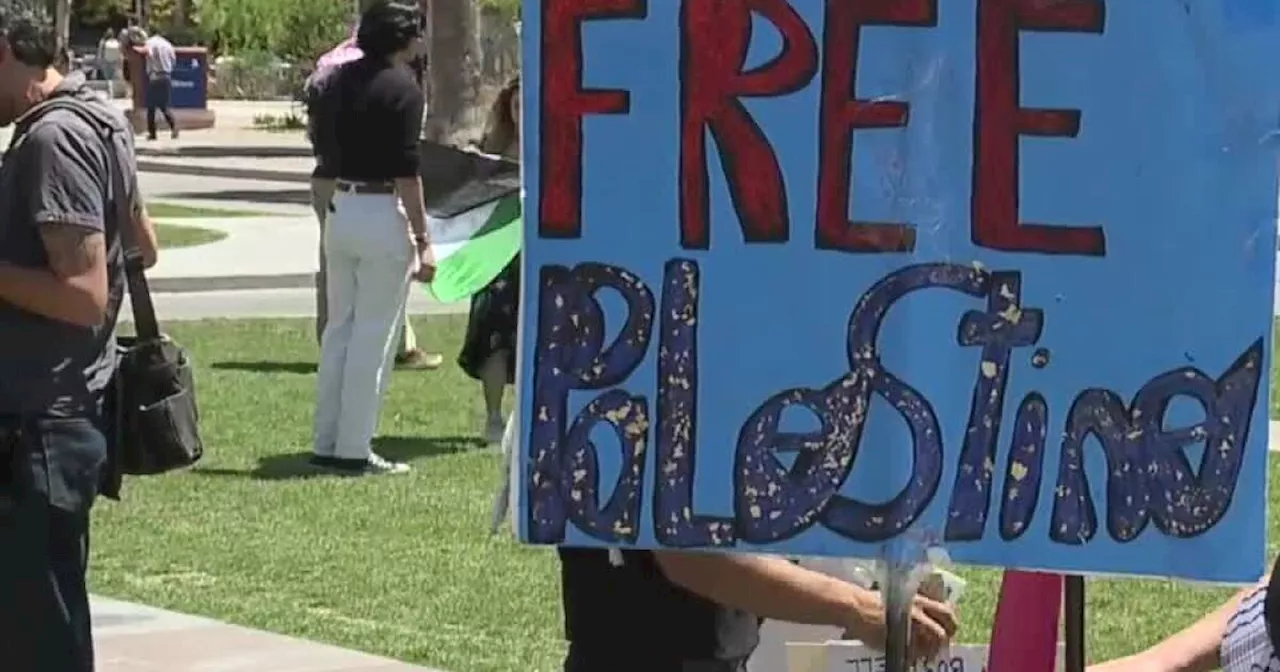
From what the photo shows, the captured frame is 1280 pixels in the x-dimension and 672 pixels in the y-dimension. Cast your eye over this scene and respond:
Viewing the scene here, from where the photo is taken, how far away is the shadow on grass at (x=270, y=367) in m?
13.3

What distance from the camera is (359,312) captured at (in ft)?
32.5

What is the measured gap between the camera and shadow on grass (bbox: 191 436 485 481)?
992cm

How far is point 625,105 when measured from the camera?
9.50 ft

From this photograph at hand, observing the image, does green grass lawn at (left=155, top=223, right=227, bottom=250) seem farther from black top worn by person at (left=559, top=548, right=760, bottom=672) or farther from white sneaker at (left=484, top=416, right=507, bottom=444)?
black top worn by person at (left=559, top=548, right=760, bottom=672)

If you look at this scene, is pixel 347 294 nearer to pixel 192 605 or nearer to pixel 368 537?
pixel 368 537

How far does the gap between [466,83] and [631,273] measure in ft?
61.5

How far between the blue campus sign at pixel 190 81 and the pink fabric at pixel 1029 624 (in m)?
42.5

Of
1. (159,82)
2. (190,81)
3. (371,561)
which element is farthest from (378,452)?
(190,81)

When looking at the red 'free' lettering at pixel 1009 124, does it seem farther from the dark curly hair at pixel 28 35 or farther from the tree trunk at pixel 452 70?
the tree trunk at pixel 452 70

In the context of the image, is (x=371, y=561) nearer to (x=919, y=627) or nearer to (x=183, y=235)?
(x=919, y=627)

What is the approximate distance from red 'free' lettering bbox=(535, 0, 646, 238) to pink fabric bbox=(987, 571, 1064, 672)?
0.82 meters

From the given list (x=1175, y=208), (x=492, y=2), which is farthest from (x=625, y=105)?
(x=492, y=2)

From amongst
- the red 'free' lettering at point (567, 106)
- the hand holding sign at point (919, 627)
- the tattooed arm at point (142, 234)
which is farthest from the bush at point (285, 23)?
the red 'free' lettering at point (567, 106)

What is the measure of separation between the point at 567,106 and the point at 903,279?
1.41 feet
